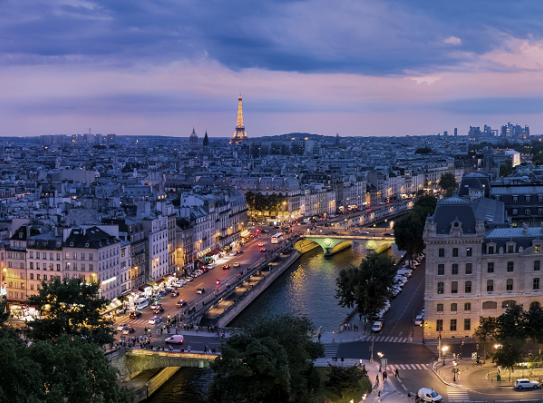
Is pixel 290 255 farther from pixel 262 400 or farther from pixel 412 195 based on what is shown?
pixel 412 195

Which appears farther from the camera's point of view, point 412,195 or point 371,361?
point 412,195

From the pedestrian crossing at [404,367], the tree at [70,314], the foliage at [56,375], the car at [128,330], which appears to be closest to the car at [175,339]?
the car at [128,330]

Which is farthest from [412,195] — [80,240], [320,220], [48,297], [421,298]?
[48,297]

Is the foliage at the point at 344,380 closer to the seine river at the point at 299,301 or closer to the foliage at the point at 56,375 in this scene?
the seine river at the point at 299,301

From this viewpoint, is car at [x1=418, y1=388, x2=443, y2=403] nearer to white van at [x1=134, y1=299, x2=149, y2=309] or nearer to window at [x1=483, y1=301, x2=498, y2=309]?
window at [x1=483, y1=301, x2=498, y2=309]

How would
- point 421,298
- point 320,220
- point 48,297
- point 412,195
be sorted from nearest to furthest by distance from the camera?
1. point 48,297
2. point 421,298
3. point 320,220
4. point 412,195

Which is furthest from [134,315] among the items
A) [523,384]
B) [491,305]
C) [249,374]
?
[523,384]

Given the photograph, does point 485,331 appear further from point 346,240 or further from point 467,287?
point 346,240
